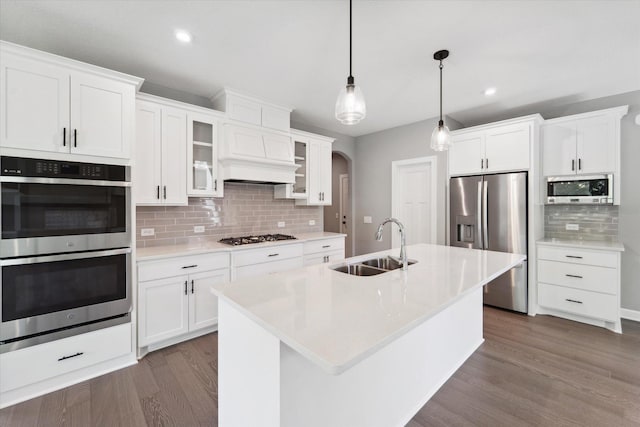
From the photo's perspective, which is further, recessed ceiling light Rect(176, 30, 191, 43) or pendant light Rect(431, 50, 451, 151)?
pendant light Rect(431, 50, 451, 151)

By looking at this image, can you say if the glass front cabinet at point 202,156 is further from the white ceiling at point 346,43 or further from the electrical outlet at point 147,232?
the electrical outlet at point 147,232

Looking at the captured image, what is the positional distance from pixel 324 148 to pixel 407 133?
4.56ft

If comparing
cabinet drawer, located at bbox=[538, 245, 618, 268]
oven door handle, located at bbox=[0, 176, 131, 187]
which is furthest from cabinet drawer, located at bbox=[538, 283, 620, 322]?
oven door handle, located at bbox=[0, 176, 131, 187]

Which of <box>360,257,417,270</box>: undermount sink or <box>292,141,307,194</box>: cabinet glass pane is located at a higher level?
<box>292,141,307,194</box>: cabinet glass pane

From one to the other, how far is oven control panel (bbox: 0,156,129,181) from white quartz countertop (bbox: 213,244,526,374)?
151 centimetres

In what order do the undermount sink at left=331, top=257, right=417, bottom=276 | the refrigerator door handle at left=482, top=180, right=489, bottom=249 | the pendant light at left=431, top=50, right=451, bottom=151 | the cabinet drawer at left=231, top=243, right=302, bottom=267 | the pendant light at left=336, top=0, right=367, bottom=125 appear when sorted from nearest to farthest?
the pendant light at left=336, top=0, right=367, bottom=125 < the undermount sink at left=331, top=257, right=417, bottom=276 < the pendant light at left=431, top=50, right=451, bottom=151 < the cabinet drawer at left=231, top=243, right=302, bottom=267 < the refrigerator door handle at left=482, top=180, right=489, bottom=249

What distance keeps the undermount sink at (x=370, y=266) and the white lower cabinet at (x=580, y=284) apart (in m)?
2.29

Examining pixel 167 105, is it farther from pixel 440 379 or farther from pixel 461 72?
pixel 440 379

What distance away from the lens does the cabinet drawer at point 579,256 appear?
2.83 meters

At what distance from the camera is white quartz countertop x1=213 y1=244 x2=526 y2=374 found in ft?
2.81

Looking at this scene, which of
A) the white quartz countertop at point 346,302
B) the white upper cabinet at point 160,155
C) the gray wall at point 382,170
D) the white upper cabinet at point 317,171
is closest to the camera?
the white quartz countertop at point 346,302

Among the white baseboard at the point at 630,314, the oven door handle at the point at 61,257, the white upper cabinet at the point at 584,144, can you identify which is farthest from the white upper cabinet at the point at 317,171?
the white baseboard at the point at 630,314

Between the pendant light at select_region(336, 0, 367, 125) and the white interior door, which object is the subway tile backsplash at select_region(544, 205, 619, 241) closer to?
the white interior door

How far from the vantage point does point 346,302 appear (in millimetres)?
1215
